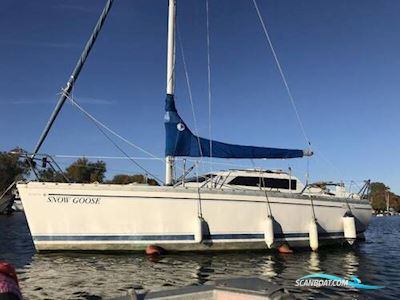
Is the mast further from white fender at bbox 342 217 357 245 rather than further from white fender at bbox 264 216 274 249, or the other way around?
white fender at bbox 342 217 357 245

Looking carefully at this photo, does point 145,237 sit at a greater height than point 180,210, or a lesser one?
lesser

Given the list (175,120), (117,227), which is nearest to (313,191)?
(175,120)

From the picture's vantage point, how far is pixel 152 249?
15078 mm

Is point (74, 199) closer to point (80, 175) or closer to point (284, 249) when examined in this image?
point (284, 249)

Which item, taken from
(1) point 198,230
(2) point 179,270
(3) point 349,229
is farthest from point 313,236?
(2) point 179,270

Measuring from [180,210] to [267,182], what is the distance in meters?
4.90

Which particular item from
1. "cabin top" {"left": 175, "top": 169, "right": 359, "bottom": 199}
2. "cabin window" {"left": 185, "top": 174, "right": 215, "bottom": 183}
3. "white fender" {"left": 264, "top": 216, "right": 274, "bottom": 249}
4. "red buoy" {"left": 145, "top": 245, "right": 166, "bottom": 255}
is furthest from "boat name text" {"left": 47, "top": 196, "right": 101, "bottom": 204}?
"white fender" {"left": 264, "top": 216, "right": 274, "bottom": 249}

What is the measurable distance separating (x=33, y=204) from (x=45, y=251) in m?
1.64

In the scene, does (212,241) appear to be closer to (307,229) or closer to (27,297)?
(307,229)

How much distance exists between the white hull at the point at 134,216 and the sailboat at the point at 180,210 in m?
0.03

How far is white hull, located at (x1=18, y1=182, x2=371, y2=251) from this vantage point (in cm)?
1496

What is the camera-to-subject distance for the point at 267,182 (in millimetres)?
18828

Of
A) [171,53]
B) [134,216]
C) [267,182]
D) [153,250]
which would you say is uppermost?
[171,53]

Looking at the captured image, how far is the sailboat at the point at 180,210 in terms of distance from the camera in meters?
15.0
